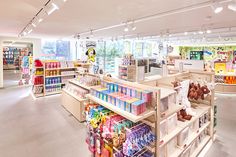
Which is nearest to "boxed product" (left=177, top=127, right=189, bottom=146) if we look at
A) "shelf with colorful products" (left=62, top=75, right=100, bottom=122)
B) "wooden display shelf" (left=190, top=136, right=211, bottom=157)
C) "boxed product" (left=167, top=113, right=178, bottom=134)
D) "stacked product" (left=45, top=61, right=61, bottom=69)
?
"boxed product" (left=167, top=113, right=178, bottom=134)

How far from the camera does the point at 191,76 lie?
4133 millimetres

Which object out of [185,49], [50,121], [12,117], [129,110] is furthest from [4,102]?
[185,49]

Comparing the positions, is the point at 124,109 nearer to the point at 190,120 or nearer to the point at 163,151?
the point at 163,151

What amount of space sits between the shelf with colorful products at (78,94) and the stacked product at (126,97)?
2186 mm

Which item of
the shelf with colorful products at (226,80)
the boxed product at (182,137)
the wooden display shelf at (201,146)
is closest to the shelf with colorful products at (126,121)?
the boxed product at (182,137)

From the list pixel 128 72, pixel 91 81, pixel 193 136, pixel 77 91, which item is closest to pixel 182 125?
pixel 193 136

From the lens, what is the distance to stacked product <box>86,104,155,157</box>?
6.80ft

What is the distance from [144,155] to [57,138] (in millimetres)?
2638

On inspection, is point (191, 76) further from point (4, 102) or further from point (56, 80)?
point (4, 102)

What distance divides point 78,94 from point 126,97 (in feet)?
10.9

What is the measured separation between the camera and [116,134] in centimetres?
222

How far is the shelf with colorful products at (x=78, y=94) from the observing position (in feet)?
16.3

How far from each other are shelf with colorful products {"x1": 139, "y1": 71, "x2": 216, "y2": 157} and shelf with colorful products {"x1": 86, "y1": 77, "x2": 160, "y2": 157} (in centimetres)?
25

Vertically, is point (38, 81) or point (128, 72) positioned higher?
point (128, 72)
